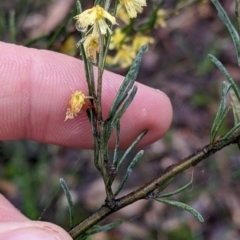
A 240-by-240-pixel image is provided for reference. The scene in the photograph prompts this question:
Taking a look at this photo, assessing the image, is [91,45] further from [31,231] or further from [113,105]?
[31,231]

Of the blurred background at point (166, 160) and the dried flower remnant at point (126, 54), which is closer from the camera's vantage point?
the dried flower remnant at point (126, 54)

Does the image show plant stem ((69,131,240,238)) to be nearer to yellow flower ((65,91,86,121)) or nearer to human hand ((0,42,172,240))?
yellow flower ((65,91,86,121))

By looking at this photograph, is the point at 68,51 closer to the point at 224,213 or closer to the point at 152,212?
the point at 152,212

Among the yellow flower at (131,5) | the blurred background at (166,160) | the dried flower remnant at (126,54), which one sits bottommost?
the blurred background at (166,160)

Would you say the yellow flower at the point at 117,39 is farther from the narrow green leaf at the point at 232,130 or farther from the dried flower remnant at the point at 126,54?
the narrow green leaf at the point at 232,130

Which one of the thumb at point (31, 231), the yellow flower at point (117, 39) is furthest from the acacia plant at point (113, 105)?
the yellow flower at point (117, 39)
